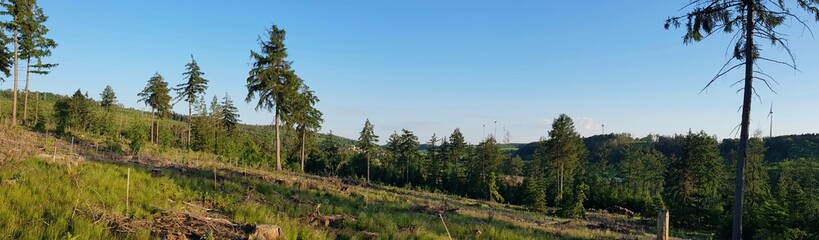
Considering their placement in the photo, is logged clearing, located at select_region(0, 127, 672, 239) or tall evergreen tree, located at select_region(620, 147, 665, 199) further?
tall evergreen tree, located at select_region(620, 147, 665, 199)

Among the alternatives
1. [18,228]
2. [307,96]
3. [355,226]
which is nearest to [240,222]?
[355,226]

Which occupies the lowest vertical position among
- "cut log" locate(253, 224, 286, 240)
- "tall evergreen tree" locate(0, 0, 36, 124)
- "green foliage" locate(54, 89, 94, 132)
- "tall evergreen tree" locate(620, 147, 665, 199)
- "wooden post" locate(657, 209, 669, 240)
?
"tall evergreen tree" locate(620, 147, 665, 199)

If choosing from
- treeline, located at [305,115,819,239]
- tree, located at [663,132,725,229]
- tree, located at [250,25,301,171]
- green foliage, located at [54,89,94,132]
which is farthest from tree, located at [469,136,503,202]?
green foliage, located at [54,89,94,132]

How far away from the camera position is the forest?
1236 inches

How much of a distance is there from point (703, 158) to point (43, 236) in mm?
50012

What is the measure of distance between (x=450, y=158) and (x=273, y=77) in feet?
154

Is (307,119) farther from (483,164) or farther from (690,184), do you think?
(690,184)

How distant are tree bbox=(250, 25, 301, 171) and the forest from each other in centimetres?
8

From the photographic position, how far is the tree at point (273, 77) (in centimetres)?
3152

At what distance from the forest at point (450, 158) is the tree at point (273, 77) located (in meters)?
0.08

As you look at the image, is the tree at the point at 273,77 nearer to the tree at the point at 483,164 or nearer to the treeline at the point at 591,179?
the treeline at the point at 591,179

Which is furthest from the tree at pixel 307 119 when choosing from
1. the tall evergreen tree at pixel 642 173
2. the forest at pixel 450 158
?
the tall evergreen tree at pixel 642 173

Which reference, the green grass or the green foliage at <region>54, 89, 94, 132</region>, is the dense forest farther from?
the green grass

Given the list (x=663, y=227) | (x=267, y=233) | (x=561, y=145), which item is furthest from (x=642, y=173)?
(x=267, y=233)
